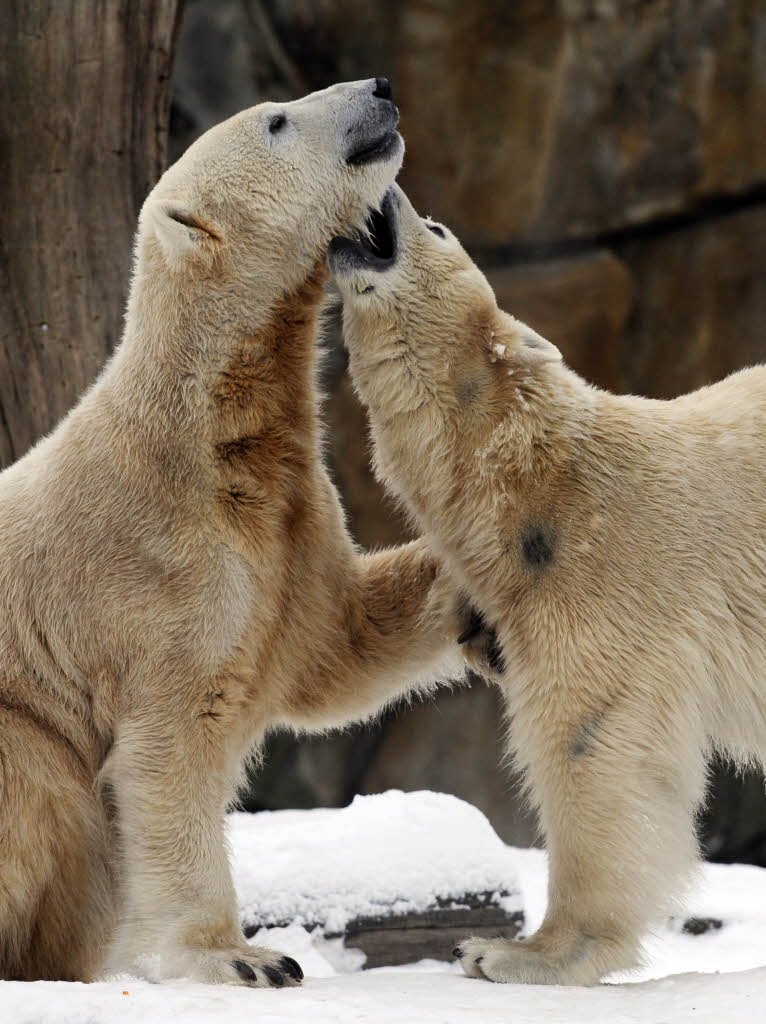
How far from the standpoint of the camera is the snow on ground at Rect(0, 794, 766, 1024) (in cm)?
217

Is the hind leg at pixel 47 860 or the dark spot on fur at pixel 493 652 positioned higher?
the dark spot on fur at pixel 493 652

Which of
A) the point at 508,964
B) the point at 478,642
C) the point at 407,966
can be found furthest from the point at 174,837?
the point at 407,966

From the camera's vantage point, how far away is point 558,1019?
219cm

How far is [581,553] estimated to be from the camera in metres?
2.78

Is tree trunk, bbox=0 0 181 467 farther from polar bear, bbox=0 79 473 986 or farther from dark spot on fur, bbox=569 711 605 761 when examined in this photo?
dark spot on fur, bbox=569 711 605 761

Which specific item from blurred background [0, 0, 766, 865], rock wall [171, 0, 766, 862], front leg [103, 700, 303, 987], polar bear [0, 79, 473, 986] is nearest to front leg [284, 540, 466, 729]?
polar bear [0, 79, 473, 986]

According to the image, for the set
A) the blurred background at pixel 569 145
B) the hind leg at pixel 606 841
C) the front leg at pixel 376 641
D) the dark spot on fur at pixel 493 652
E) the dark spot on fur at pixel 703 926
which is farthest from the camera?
the blurred background at pixel 569 145

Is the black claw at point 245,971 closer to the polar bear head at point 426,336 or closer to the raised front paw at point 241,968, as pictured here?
the raised front paw at point 241,968

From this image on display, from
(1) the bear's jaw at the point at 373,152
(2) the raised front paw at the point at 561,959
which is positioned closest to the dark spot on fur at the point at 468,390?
(1) the bear's jaw at the point at 373,152

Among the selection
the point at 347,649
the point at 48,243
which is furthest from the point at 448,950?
the point at 48,243

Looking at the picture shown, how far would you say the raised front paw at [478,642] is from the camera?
3102 mm

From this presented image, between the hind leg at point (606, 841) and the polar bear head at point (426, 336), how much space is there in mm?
767

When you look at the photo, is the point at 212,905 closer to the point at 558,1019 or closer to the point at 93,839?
the point at 93,839

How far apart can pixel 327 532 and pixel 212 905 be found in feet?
3.02
